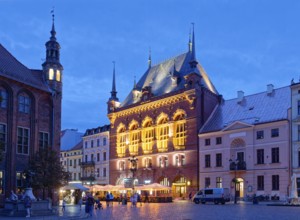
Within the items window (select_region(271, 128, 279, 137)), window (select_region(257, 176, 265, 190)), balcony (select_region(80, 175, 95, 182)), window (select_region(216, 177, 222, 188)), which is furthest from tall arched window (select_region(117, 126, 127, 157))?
window (select_region(271, 128, 279, 137))

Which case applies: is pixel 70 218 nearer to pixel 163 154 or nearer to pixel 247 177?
pixel 247 177

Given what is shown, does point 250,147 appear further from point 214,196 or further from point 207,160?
point 214,196

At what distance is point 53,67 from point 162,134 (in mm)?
27547

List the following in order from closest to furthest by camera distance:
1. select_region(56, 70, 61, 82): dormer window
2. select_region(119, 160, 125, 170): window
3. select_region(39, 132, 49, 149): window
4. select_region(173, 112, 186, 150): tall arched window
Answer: select_region(39, 132, 49, 149): window, select_region(56, 70, 61, 82): dormer window, select_region(173, 112, 186, 150): tall arched window, select_region(119, 160, 125, 170): window

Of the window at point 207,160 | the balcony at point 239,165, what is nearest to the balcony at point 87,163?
the window at point 207,160

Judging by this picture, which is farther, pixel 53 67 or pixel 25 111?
pixel 53 67

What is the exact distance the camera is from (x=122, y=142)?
7625 cm

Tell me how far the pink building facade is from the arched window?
7.09 m

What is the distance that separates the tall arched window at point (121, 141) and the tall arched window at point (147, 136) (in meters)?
5.17

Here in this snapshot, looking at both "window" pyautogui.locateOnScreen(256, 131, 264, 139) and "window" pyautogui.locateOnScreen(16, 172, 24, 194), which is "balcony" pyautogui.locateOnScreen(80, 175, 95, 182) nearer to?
"window" pyautogui.locateOnScreen(256, 131, 264, 139)

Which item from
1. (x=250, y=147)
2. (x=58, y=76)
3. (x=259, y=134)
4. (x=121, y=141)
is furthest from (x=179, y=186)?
(x=58, y=76)

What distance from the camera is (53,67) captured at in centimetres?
4541

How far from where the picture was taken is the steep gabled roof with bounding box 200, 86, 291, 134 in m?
56.5

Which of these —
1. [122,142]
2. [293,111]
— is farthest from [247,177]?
[122,142]
